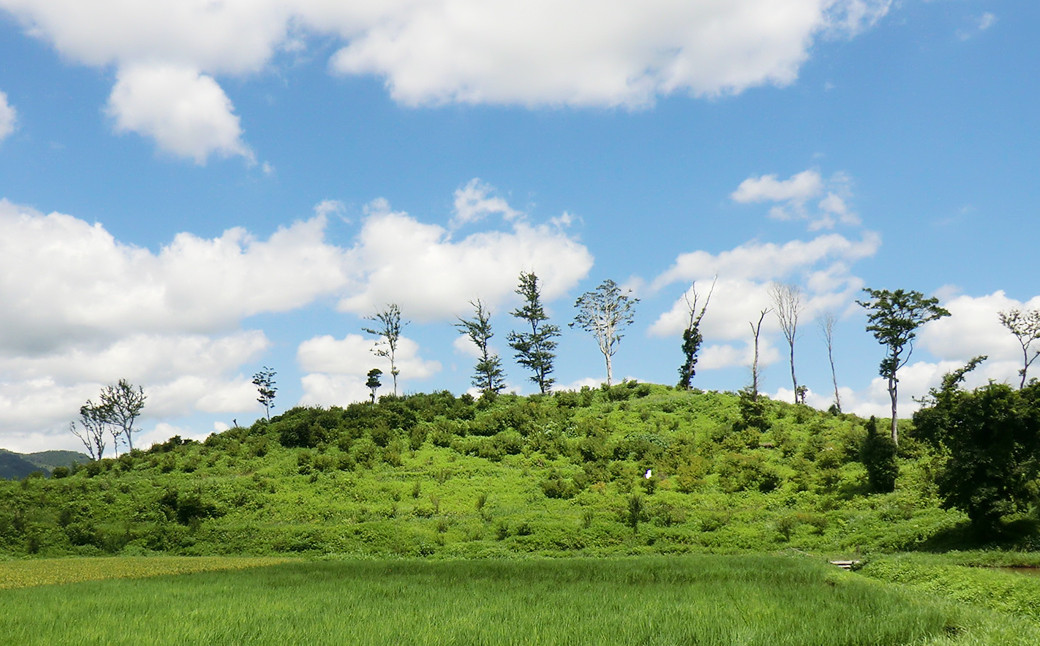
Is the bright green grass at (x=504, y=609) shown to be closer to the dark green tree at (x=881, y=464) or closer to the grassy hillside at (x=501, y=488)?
the grassy hillside at (x=501, y=488)

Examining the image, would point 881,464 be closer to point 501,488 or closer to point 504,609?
point 501,488

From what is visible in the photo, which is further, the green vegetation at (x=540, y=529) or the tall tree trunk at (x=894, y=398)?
the tall tree trunk at (x=894, y=398)

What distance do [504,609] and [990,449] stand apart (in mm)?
22079

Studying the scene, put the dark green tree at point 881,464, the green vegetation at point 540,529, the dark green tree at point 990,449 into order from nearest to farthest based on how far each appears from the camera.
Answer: the green vegetation at point 540,529 < the dark green tree at point 990,449 < the dark green tree at point 881,464

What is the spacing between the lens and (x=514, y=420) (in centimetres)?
5938

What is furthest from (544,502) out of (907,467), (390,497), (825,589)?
(825,589)

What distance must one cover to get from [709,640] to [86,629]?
12495 millimetres

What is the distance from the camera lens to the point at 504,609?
15.1 meters

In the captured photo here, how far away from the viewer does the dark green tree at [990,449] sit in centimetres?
2589

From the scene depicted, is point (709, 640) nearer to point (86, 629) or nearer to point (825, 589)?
point (825, 589)

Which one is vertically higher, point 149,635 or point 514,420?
point 514,420

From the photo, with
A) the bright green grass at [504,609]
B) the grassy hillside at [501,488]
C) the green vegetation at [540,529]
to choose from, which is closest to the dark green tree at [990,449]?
the green vegetation at [540,529]

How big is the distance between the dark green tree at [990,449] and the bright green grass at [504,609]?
8.35 metres

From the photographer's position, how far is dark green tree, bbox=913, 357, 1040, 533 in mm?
25891
